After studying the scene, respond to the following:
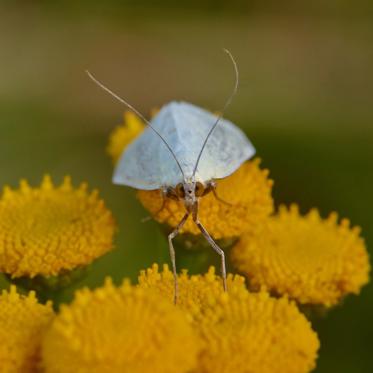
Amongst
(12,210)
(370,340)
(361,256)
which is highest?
(361,256)

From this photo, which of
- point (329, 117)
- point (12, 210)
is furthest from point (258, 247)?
point (329, 117)

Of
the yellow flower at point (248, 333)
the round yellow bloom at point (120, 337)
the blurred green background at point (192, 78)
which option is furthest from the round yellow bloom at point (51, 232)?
the blurred green background at point (192, 78)

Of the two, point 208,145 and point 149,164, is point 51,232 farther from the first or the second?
point 208,145

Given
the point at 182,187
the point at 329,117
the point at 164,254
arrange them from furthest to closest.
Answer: the point at 329,117, the point at 164,254, the point at 182,187

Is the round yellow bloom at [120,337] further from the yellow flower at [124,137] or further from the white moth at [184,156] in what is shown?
the yellow flower at [124,137]

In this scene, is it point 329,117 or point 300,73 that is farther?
point 300,73

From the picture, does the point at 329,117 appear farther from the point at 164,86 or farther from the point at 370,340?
the point at 370,340
